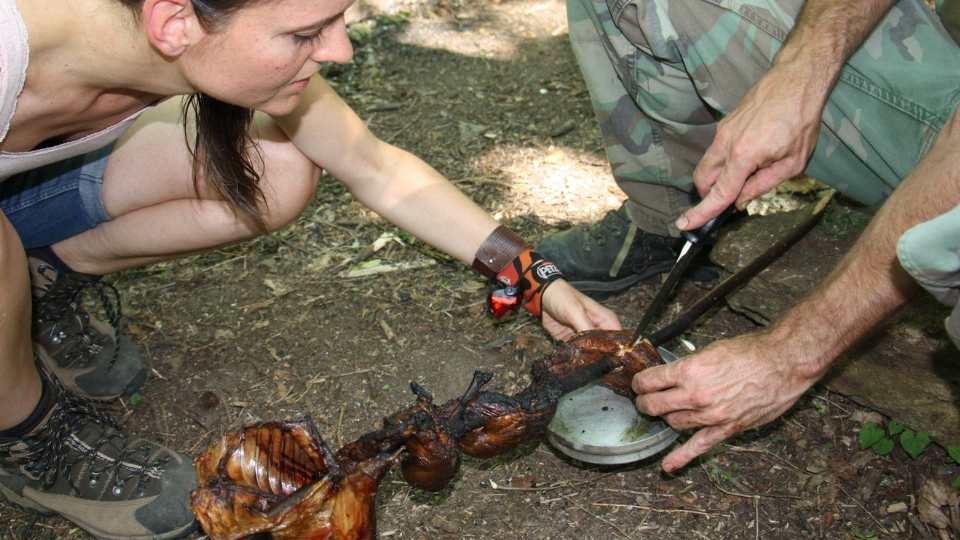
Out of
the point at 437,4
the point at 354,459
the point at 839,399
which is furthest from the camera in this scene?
the point at 437,4

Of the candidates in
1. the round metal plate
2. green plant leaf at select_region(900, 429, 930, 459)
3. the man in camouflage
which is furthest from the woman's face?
green plant leaf at select_region(900, 429, 930, 459)

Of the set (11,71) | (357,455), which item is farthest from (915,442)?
(11,71)

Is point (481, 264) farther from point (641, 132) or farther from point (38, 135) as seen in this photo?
point (38, 135)

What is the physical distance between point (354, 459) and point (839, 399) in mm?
1973

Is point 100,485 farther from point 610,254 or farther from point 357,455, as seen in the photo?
point 610,254

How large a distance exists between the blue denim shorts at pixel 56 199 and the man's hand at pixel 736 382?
204 centimetres

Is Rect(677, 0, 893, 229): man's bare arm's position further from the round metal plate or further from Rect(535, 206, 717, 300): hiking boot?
Rect(535, 206, 717, 300): hiking boot

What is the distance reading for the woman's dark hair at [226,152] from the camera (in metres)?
2.89


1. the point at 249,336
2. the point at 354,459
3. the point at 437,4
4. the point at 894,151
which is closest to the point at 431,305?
the point at 249,336

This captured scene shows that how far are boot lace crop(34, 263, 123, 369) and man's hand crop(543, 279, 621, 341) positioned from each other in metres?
1.75

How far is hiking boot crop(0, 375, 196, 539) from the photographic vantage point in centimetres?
307

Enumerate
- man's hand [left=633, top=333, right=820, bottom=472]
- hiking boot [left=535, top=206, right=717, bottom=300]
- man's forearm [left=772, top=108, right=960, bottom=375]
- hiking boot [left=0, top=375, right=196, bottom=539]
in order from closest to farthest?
man's forearm [left=772, top=108, right=960, bottom=375], man's hand [left=633, top=333, right=820, bottom=472], hiking boot [left=0, top=375, right=196, bottom=539], hiking boot [left=535, top=206, right=717, bottom=300]

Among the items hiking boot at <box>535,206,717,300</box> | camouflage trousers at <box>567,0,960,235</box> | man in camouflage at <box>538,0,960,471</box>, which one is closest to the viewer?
man in camouflage at <box>538,0,960,471</box>

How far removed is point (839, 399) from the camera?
346cm
